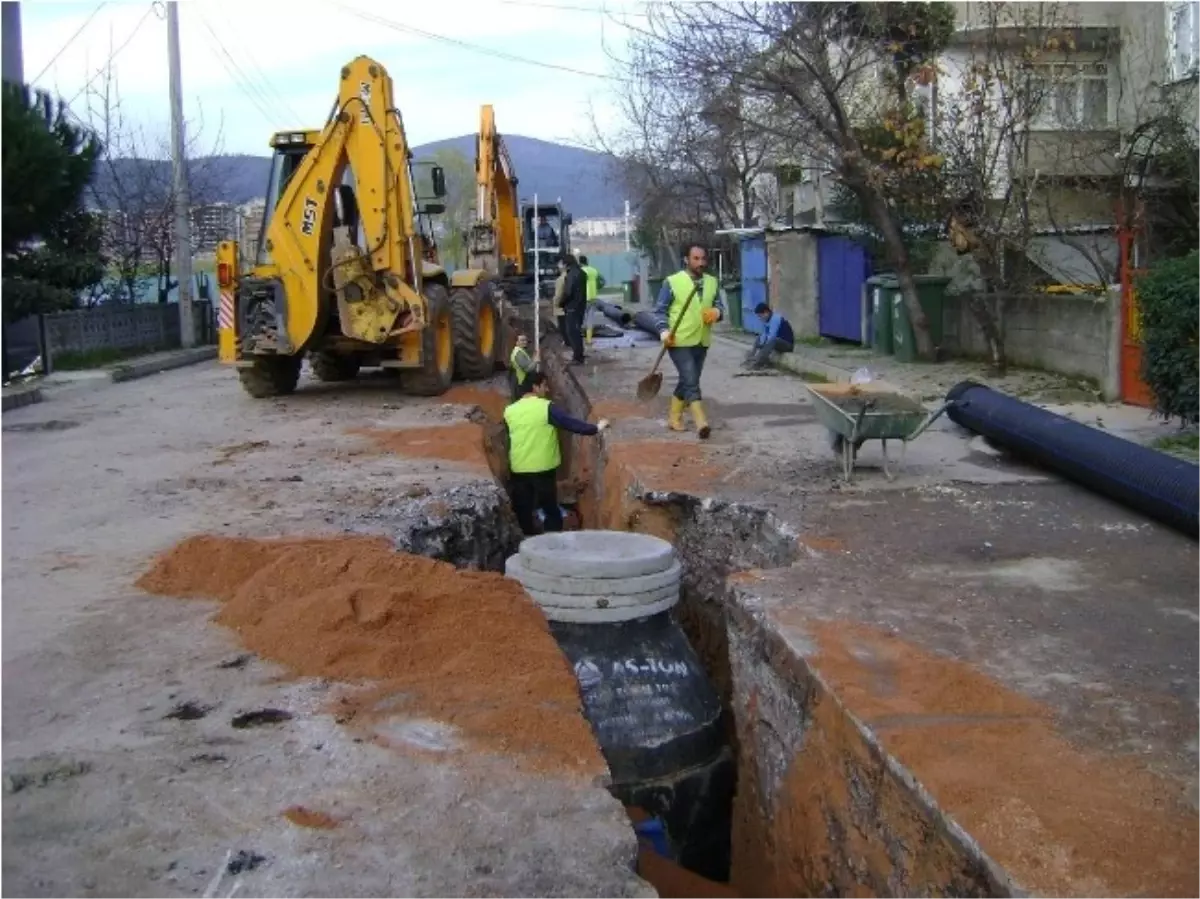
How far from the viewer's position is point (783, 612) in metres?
5.98

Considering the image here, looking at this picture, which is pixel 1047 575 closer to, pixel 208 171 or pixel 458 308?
pixel 458 308

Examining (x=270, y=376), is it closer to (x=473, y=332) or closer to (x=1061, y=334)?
(x=473, y=332)

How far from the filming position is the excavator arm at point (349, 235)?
13.3 meters

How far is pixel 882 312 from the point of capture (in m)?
19.8

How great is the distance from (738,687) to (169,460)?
648cm

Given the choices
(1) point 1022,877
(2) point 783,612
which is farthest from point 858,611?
(1) point 1022,877

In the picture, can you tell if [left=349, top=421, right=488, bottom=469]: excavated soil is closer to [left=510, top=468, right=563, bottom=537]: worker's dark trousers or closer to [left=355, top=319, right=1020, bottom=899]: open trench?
[left=510, top=468, right=563, bottom=537]: worker's dark trousers

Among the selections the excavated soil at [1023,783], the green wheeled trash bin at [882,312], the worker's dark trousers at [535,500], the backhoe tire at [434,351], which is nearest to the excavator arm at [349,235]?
the backhoe tire at [434,351]

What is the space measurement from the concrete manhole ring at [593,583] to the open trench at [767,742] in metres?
0.47

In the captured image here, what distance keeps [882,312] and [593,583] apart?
578 inches

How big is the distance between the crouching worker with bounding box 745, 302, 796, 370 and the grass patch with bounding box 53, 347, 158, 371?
1111 cm

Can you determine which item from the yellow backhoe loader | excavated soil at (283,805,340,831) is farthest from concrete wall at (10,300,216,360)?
excavated soil at (283,805,340,831)

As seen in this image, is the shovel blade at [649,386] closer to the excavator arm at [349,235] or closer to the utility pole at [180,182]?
the excavator arm at [349,235]

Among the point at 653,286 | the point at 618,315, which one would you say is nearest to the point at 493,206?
the point at 618,315
